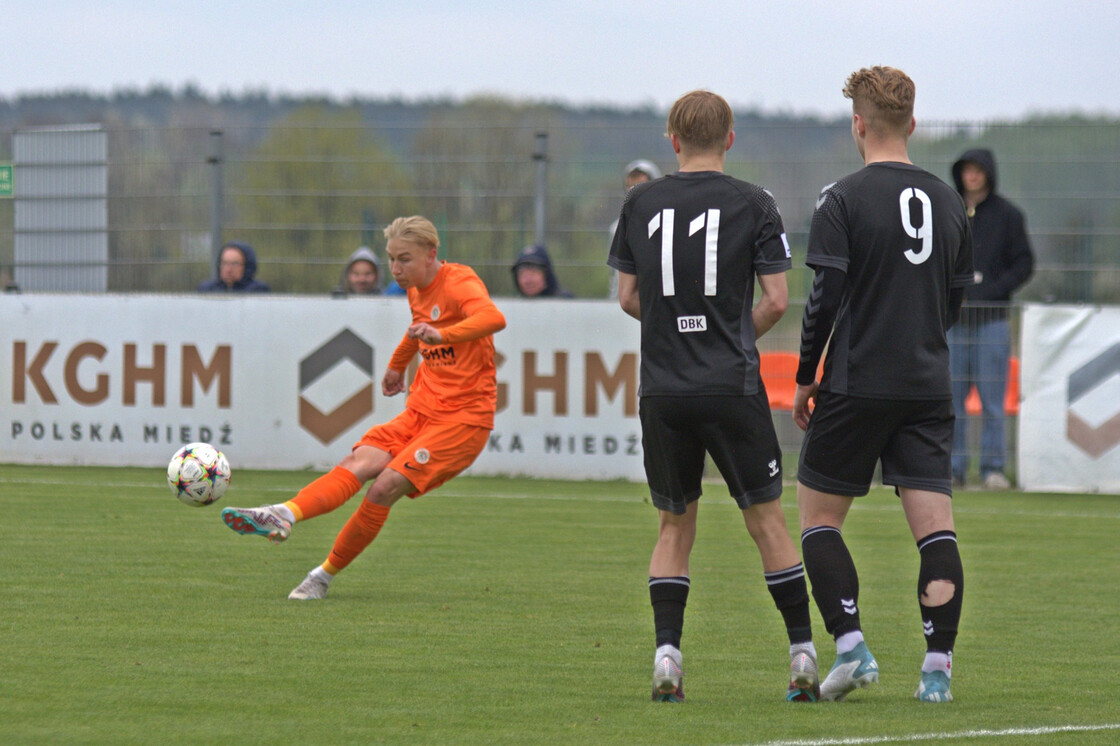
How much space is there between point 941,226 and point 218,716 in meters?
2.71

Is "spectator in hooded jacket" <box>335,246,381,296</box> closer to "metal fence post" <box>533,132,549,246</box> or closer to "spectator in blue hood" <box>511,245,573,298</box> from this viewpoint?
"spectator in blue hood" <box>511,245,573,298</box>

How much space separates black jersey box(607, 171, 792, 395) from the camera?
531 cm

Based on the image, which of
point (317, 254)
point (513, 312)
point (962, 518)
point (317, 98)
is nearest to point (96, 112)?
point (317, 98)

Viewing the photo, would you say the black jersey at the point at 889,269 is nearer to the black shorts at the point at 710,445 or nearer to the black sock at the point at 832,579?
the black shorts at the point at 710,445

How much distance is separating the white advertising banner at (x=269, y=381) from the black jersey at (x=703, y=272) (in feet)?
28.3

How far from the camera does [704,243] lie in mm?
5305

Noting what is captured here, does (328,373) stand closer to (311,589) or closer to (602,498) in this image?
(602,498)

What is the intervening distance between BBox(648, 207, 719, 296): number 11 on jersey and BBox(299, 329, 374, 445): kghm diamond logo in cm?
909

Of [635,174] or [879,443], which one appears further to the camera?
[635,174]

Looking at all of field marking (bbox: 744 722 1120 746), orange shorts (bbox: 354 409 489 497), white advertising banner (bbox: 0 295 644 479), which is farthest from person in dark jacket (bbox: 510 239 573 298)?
field marking (bbox: 744 722 1120 746)

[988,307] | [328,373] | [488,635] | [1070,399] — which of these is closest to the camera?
[488,635]

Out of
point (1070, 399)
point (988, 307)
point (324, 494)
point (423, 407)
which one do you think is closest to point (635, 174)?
point (988, 307)

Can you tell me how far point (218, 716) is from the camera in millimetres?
4953

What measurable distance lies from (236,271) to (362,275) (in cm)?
113
